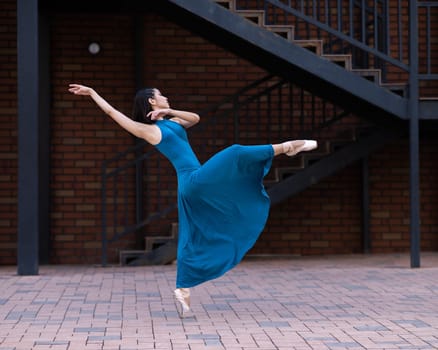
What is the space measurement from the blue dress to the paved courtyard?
0.38m

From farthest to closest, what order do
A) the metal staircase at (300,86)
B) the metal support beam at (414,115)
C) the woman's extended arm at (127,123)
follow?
the metal support beam at (414,115)
the metal staircase at (300,86)
the woman's extended arm at (127,123)

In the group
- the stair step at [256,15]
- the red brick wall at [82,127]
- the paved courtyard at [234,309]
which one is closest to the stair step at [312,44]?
the stair step at [256,15]

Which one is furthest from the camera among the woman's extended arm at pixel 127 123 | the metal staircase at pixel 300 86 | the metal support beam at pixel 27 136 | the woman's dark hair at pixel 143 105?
the metal staircase at pixel 300 86

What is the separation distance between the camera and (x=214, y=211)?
6.59 meters

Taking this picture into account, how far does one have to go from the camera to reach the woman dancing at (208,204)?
6477mm

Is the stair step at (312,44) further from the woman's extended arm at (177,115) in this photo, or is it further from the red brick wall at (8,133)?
the red brick wall at (8,133)

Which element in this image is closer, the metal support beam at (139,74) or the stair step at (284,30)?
the stair step at (284,30)

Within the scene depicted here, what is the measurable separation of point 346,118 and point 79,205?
11.0 ft

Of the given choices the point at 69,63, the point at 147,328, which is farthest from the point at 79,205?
the point at 147,328

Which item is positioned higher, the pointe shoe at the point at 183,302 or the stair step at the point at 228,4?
the stair step at the point at 228,4

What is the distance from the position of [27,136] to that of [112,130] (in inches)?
82.8

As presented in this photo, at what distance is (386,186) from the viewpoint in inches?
462

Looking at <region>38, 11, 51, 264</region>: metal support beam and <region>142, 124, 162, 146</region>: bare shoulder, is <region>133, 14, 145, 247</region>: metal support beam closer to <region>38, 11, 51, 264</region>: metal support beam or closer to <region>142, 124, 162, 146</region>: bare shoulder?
<region>38, 11, 51, 264</region>: metal support beam

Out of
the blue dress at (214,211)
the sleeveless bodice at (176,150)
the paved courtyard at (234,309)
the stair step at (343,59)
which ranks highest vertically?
the stair step at (343,59)
